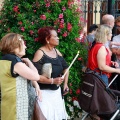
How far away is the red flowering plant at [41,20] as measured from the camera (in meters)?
5.22

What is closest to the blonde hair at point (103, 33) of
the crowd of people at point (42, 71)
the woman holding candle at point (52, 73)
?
the crowd of people at point (42, 71)

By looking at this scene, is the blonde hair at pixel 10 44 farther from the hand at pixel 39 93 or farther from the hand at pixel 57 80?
the hand at pixel 57 80

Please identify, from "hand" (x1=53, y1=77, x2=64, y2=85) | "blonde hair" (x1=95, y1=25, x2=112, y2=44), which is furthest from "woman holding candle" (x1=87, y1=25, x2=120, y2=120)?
"hand" (x1=53, y1=77, x2=64, y2=85)

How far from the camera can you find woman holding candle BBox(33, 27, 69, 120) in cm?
481

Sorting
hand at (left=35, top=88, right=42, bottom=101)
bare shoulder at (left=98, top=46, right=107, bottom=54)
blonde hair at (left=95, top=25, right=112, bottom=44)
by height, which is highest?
blonde hair at (left=95, top=25, right=112, bottom=44)

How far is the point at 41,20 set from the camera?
5.23m

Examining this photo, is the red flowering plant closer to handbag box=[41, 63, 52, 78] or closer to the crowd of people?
the crowd of people

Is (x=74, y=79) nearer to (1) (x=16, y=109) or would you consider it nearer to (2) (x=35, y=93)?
(2) (x=35, y=93)

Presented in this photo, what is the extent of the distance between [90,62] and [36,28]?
94 cm

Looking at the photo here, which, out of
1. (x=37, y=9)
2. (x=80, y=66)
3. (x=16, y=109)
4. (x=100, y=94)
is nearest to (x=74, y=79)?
(x=80, y=66)

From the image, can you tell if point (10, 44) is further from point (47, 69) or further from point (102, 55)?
point (102, 55)

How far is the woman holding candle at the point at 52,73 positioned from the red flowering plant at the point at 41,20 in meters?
0.30

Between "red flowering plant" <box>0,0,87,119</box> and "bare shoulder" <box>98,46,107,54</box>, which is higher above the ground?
"red flowering plant" <box>0,0,87,119</box>

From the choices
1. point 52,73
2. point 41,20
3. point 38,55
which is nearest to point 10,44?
point 38,55
